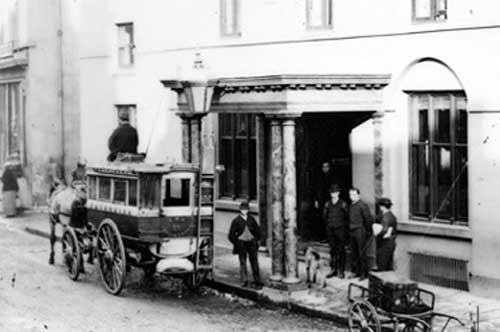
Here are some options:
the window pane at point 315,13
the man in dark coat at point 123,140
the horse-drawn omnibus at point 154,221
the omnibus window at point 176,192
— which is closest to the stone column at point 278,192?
the horse-drawn omnibus at point 154,221

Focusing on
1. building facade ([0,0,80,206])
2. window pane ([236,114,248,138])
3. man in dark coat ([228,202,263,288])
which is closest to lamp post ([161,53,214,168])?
man in dark coat ([228,202,263,288])

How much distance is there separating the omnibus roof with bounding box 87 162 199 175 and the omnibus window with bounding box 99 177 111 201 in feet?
0.48

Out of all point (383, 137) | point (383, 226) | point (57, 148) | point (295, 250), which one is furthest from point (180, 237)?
point (57, 148)

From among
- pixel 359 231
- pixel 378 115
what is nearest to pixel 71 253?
pixel 359 231

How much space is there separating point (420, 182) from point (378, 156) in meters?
0.95

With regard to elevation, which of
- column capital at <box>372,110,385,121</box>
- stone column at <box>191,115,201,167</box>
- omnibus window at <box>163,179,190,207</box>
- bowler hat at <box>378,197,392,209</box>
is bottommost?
bowler hat at <box>378,197,392,209</box>

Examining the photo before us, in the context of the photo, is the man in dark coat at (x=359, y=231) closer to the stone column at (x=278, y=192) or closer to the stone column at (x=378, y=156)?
the stone column at (x=378, y=156)

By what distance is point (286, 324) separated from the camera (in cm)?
1283

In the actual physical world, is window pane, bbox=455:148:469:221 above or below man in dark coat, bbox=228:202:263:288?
above

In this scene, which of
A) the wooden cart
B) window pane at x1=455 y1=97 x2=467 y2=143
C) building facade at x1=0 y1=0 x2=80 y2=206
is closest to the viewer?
the wooden cart

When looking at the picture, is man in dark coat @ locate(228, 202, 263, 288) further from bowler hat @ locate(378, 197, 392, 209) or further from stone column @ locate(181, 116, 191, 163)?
stone column @ locate(181, 116, 191, 163)

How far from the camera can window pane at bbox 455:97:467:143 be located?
1449cm

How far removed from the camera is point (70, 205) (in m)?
16.4

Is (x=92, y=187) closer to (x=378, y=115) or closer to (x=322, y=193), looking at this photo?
(x=322, y=193)
